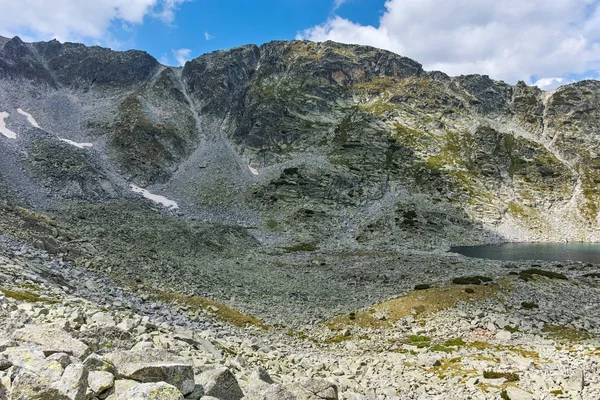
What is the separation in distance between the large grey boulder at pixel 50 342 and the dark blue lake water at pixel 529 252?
77.3 m

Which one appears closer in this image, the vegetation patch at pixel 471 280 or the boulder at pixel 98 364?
the boulder at pixel 98 364

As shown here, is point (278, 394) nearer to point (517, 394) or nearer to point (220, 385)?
point (220, 385)

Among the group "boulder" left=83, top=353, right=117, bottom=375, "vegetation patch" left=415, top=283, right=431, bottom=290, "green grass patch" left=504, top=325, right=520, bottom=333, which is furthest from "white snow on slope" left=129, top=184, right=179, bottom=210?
"boulder" left=83, top=353, right=117, bottom=375

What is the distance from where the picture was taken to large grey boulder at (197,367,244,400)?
30.3 ft

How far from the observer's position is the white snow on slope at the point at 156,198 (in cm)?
8881

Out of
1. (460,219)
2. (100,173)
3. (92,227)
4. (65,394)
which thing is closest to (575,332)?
(65,394)

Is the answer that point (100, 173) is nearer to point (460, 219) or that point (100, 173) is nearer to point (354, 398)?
point (354, 398)

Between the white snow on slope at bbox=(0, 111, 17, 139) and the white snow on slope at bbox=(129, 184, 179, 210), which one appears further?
the white snow on slope at bbox=(129, 184, 179, 210)

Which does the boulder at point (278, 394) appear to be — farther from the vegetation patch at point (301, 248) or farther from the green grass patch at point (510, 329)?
the vegetation patch at point (301, 248)

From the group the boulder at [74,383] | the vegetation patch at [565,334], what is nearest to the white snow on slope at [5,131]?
the boulder at [74,383]

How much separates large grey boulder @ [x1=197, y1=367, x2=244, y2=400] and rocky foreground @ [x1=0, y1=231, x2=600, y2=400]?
0.12 ft

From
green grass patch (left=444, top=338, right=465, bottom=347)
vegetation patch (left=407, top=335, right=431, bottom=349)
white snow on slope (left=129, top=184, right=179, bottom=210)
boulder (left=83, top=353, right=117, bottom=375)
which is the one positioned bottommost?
vegetation patch (left=407, top=335, right=431, bottom=349)

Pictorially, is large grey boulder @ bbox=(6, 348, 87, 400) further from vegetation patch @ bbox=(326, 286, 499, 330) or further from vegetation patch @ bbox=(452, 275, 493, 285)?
vegetation patch @ bbox=(452, 275, 493, 285)

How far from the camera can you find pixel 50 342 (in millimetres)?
8734
